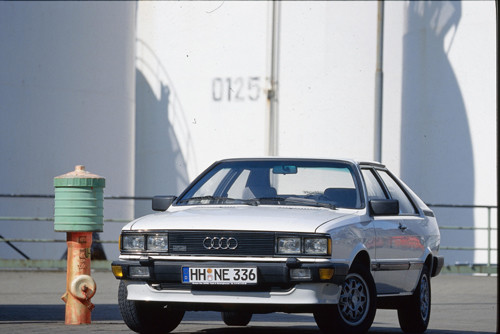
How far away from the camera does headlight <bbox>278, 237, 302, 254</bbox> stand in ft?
24.9

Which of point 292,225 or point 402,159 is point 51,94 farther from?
point 292,225

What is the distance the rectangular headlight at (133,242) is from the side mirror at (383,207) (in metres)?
1.69

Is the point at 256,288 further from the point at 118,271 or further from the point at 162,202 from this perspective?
the point at 162,202

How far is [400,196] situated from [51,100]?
10584 mm

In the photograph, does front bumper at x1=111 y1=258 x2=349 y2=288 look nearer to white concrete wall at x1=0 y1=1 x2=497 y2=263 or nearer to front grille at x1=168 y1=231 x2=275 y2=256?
front grille at x1=168 y1=231 x2=275 y2=256

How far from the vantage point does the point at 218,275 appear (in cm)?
759

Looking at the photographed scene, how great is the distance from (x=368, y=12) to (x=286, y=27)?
1463 mm

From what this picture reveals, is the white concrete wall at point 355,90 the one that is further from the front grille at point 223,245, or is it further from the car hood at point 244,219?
the front grille at point 223,245

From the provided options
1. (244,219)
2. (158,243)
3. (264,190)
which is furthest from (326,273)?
(264,190)

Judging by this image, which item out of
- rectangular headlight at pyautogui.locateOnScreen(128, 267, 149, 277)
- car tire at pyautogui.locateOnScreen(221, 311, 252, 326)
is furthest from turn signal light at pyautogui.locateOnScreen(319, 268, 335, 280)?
car tire at pyautogui.locateOnScreen(221, 311, 252, 326)

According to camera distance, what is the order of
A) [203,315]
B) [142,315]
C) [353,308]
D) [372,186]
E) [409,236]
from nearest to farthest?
[353,308] < [142,315] < [409,236] < [372,186] < [203,315]

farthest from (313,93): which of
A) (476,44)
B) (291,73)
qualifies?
(476,44)

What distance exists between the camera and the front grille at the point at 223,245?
7.62 m

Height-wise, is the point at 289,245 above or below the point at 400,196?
below
